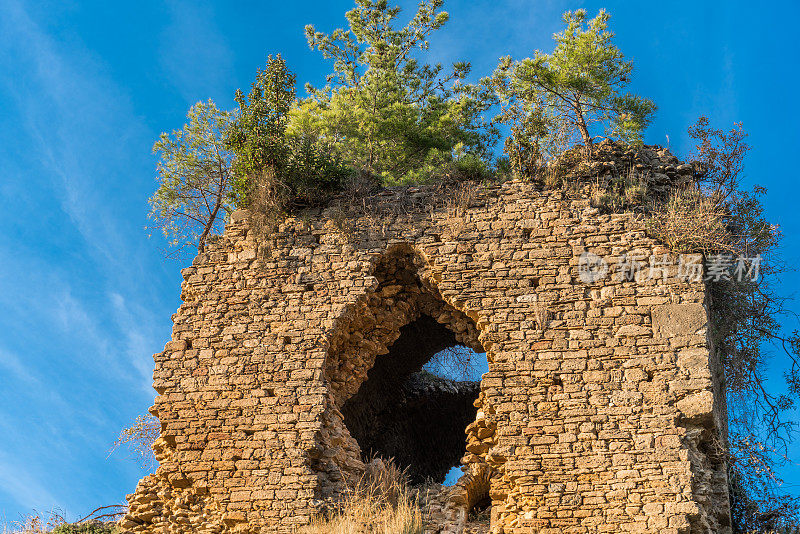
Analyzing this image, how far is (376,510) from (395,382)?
17.6 feet

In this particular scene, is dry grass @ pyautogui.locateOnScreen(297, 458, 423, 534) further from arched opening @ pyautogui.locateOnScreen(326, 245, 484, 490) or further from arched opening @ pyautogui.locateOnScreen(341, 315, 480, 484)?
arched opening @ pyautogui.locateOnScreen(341, 315, 480, 484)

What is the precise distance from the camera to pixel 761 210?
10.9 meters

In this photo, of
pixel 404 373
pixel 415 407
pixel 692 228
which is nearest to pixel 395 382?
pixel 404 373

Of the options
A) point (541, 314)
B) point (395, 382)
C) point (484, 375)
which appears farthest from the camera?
point (395, 382)

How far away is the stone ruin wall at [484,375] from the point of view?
8336 millimetres

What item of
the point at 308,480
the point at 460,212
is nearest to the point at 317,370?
the point at 308,480

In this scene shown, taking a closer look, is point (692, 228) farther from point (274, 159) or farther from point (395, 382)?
point (395, 382)

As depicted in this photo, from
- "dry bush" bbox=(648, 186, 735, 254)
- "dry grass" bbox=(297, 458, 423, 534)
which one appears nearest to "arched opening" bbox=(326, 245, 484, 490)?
"dry grass" bbox=(297, 458, 423, 534)

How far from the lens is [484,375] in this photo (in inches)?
350

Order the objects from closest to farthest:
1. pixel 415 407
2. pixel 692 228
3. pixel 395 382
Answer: pixel 692 228 < pixel 395 382 < pixel 415 407

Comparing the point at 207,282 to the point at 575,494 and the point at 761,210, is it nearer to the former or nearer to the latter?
the point at 575,494

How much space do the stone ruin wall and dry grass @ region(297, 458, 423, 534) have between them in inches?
8.5

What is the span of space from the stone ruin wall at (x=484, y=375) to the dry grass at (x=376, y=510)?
0.22m

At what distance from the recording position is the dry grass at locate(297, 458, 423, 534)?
8094 millimetres
